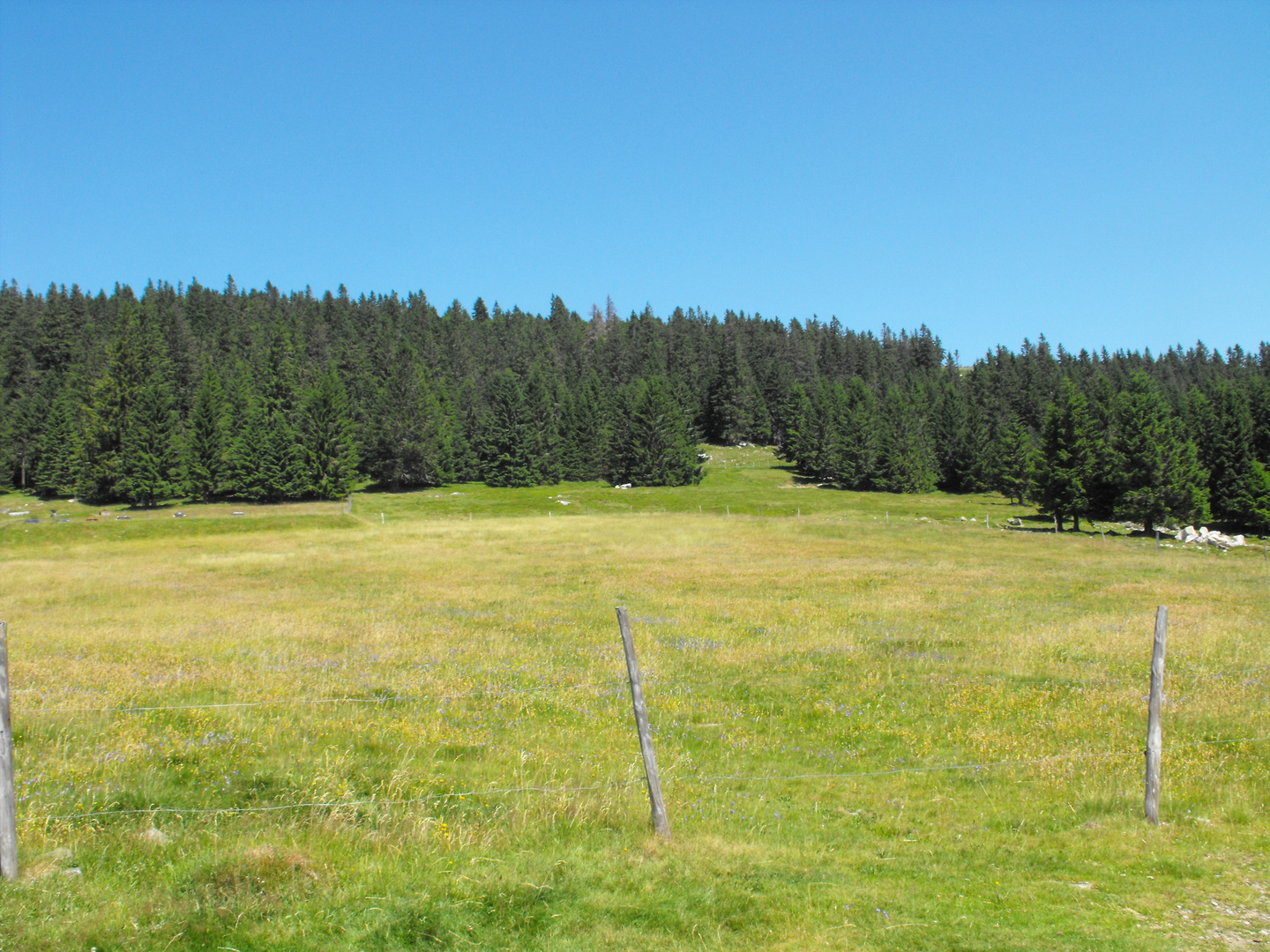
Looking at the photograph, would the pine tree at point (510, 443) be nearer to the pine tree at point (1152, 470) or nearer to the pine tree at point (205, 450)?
the pine tree at point (205, 450)

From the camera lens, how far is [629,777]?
9695 mm

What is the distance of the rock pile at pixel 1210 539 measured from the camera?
64.3 meters

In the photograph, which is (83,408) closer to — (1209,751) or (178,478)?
(178,478)

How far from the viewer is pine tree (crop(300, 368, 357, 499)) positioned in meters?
101

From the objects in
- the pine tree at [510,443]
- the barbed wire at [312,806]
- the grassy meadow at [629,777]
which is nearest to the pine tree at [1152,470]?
the grassy meadow at [629,777]

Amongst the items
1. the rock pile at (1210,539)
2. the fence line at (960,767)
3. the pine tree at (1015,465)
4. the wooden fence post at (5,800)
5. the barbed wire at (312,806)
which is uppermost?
the pine tree at (1015,465)

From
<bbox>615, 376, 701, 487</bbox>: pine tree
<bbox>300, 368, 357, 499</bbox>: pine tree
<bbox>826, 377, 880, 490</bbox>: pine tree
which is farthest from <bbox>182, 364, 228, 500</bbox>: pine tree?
<bbox>826, 377, 880, 490</bbox>: pine tree

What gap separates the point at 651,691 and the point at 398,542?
45.7 metres

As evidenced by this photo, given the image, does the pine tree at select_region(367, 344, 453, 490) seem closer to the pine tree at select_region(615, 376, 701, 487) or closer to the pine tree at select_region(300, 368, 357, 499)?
the pine tree at select_region(300, 368, 357, 499)

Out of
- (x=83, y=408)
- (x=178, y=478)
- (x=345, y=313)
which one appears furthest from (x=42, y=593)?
(x=345, y=313)

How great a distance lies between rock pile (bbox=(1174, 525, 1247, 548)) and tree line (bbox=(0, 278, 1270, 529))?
10.5 metres

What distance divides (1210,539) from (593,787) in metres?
76.4

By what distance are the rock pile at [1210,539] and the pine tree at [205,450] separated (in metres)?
108

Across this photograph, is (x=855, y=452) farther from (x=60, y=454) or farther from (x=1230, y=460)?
(x=60, y=454)
